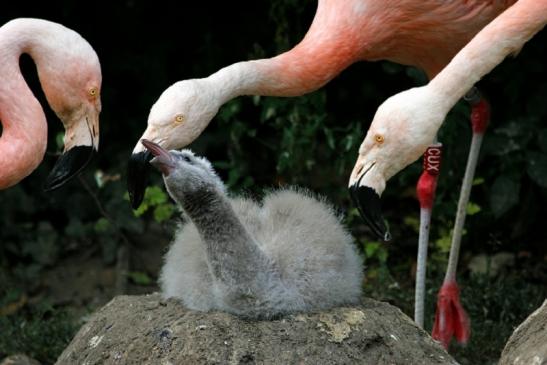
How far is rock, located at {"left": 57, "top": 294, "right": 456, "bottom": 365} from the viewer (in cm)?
348

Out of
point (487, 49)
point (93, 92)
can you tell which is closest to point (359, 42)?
point (487, 49)

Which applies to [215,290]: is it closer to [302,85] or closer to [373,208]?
[373,208]

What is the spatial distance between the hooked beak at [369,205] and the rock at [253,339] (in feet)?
0.96

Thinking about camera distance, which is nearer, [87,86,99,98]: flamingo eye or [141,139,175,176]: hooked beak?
[141,139,175,176]: hooked beak

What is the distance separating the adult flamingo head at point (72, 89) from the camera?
4359 mm

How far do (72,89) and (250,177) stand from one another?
5.63 feet

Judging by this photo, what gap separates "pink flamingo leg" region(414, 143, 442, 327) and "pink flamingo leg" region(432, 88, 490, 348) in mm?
148

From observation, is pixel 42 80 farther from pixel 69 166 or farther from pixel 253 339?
pixel 253 339

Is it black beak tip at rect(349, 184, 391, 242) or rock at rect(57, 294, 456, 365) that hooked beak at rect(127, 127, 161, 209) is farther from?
black beak tip at rect(349, 184, 391, 242)

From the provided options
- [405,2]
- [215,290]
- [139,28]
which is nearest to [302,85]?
[405,2]

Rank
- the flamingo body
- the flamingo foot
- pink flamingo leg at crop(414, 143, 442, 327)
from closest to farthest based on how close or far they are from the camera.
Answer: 1. the flamingo body
2. pink flamingo leg at crop(414, 143, 442, 327)
3. the flamingo foot

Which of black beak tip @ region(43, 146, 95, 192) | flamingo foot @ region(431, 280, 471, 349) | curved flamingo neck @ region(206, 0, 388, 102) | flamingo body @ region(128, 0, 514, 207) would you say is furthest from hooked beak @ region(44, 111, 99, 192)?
flamingo foot @ region(431, 280, 471, 349)

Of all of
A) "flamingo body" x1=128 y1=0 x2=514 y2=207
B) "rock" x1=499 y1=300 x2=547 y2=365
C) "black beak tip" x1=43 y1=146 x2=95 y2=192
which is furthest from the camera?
"flamingo body" x1=128 y1=0 x2=514 y2=207

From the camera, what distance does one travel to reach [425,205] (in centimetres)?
503
